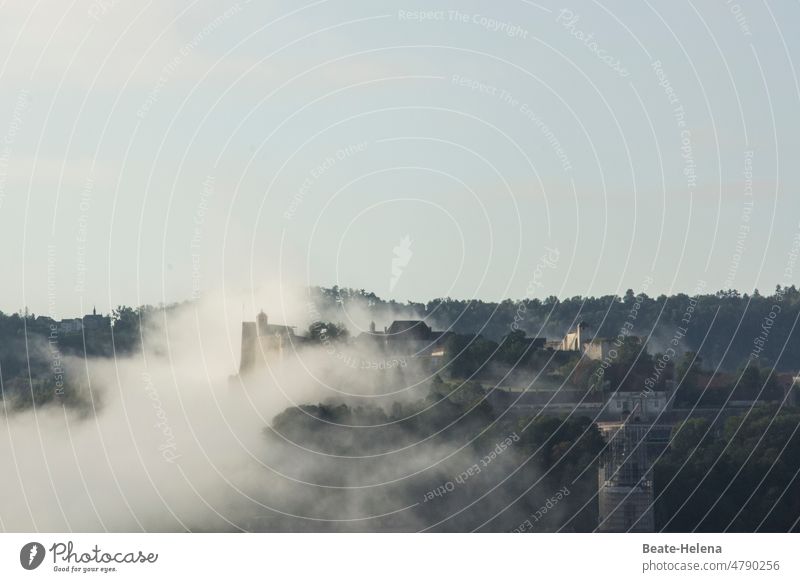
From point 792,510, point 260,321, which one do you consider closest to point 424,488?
point 260,321

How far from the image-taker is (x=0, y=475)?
80375 mm

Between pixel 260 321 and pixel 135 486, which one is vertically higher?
pixel 260 321

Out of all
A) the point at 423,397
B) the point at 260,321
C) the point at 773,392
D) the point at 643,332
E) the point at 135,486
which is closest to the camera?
the point at 135,486

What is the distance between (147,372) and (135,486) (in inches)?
209
